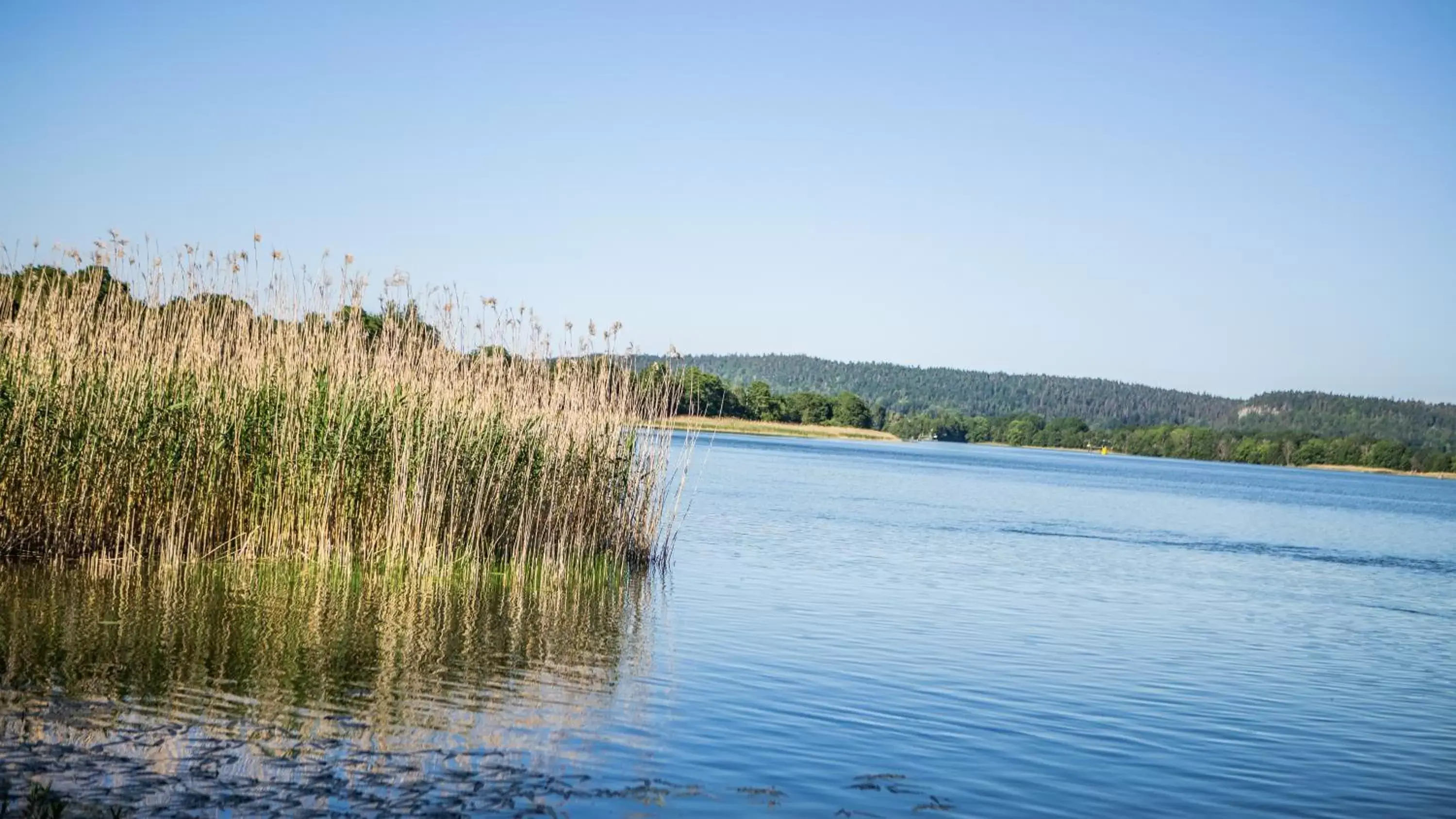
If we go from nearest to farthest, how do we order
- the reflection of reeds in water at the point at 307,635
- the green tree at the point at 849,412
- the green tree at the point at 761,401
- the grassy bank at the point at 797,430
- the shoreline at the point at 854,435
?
the reflection of reeds in water at the point at 307,635
the grassy bank at the point at 797,430
the shoreline at the point at 854,435
the green tree at the point at 761,401
the green tree at the point at 849,412

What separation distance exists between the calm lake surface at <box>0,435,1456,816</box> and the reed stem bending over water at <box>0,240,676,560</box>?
2.42 feet

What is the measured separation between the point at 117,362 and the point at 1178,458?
181706mm

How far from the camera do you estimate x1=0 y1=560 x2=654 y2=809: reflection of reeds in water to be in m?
6.65

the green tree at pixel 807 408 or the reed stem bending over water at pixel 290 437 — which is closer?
the reed stem bending over water at pixel 290 437

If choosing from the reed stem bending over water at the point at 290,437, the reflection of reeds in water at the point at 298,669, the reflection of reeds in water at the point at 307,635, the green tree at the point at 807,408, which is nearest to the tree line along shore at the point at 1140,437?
the green tree at the point at 807,408

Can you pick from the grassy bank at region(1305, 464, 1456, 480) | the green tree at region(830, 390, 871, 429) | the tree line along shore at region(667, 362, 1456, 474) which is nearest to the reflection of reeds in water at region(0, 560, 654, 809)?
the tree line along shore at region(667, 362, 1456, 474)

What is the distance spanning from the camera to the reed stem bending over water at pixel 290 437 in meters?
12.1

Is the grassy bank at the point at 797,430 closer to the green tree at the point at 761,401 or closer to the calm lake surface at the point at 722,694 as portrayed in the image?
the green tree at the point at 761,401

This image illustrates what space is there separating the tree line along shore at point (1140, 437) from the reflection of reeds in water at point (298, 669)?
103233mm

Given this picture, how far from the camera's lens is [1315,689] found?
11734 millimetres

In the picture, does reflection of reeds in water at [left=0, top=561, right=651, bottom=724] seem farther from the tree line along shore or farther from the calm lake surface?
the tree line along shore

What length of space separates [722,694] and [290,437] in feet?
21.2

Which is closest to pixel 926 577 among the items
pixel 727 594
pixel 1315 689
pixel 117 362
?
pixel 727 594

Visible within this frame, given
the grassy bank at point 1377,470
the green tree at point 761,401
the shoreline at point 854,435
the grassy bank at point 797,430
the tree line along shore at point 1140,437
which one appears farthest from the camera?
the grassy bank at point 1377,470
